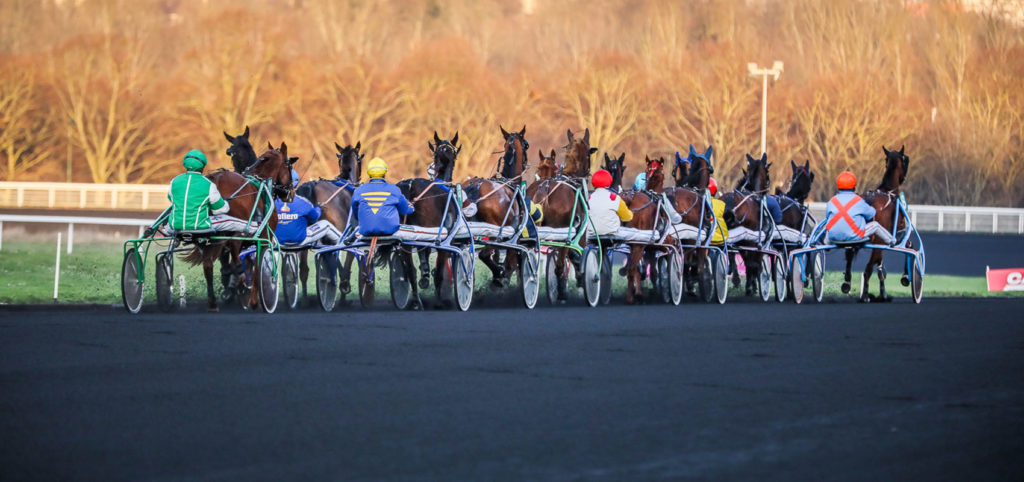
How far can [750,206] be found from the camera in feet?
80.6

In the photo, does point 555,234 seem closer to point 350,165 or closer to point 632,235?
point 632,235

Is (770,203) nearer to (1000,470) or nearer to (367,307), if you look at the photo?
(367,307)

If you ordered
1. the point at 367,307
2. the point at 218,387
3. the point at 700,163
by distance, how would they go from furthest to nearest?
1. the point at 700,163
2. the point at 367,307
3. the point at 218,387

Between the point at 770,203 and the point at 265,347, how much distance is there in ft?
46.3

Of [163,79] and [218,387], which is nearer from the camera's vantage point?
[218,387]

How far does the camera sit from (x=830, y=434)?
8055 mm

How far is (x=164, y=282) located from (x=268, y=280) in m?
1.17

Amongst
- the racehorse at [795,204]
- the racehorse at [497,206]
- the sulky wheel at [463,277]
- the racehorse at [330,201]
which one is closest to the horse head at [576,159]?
the racehorse at [497,206]

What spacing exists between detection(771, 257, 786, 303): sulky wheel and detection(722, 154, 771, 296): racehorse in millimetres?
374

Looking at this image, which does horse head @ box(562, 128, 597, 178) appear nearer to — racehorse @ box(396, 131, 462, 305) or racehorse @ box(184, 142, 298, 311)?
racehorse @ box(396, 131, 462, 305)

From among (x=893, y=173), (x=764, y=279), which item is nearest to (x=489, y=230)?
(x=764, y=279)

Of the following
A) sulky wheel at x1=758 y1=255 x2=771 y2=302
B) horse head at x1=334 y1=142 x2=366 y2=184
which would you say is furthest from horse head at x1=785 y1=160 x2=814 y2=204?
horse head at x1=334 y1=142 x2=366 y2=184

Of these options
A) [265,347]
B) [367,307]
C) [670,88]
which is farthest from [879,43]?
[265,347]


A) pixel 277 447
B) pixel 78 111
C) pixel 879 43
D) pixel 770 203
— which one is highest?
pixel 879 43
